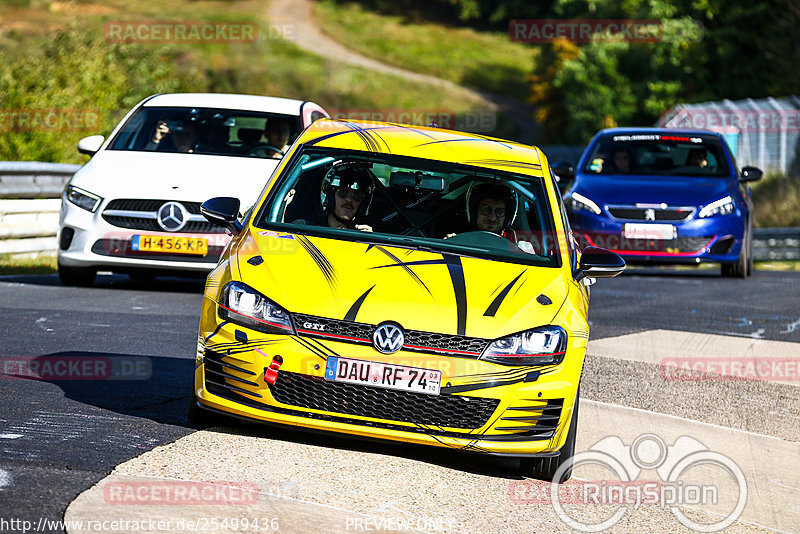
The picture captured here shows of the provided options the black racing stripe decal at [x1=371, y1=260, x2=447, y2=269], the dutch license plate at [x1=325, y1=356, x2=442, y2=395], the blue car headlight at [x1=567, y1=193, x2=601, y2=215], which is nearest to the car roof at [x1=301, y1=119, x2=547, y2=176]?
the black racing stripe decal at [x1=371, y1=260, x2=447, y2=269]

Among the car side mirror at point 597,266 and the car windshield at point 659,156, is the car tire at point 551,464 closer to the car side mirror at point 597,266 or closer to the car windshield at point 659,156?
the car side mirror at point 597,266

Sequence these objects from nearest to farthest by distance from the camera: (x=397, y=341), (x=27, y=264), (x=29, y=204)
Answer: (x=397, y=341), (x=27, y=264), (x=29, y=204)

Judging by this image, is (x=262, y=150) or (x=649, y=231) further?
(x=649, y=231)

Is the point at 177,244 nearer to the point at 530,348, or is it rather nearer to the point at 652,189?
the point at 530,348

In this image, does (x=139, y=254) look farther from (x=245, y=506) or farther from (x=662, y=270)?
(x=662, y=270)

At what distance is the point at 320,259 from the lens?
20.3 ft

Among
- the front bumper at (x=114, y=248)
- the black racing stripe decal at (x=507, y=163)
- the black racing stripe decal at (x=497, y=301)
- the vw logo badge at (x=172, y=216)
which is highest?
the black racing stripe decal at (x=507, y=163)

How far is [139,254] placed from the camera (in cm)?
1130

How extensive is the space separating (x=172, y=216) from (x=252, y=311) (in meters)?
5.47

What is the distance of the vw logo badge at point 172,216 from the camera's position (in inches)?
441

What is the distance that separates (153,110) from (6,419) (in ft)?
22.7

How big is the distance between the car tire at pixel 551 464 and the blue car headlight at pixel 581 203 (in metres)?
9.29

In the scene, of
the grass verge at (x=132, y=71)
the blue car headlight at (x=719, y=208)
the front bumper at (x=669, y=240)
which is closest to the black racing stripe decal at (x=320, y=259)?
the front bumper at (x=669, y=240)

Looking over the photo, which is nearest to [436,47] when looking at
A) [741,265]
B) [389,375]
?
[741,265]
